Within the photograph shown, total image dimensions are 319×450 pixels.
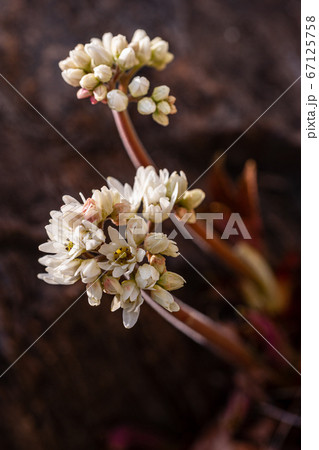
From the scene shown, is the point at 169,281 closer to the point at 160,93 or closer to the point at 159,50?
the point at 160,93

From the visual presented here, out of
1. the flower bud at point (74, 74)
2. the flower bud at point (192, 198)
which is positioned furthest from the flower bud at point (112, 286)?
the flower bud at point (74, 74)

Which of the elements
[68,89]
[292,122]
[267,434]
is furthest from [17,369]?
[292,122]

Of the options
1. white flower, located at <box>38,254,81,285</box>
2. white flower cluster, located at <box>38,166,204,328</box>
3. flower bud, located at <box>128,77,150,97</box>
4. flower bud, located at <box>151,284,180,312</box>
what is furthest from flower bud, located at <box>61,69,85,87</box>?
flower bud, located at <box>151,284,180,312</box>

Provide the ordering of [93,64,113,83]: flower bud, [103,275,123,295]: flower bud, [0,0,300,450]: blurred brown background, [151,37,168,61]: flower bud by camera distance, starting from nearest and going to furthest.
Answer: [103,275,123,295]: flower bud → [93,64,113,83]: flower bud → [151,37,168,61]: flower bud → [0,0,300,450]: blurred brown background

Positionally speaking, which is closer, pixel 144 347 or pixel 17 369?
pixel 17 369

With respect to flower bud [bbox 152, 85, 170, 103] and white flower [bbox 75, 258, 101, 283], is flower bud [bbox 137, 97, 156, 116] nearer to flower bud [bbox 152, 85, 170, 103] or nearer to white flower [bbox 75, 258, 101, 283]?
flower bud [bbox 152, 85, 170, 103]
